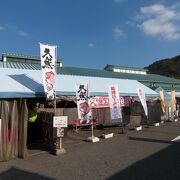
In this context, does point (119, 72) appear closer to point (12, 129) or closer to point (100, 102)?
point (100, 102)

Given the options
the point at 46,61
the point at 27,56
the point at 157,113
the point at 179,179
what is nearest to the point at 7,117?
the point at 46,61

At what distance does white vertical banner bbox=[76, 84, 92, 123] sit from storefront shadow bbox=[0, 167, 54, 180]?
6058mm

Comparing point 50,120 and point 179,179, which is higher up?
point 50,120

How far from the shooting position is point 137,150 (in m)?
11.6

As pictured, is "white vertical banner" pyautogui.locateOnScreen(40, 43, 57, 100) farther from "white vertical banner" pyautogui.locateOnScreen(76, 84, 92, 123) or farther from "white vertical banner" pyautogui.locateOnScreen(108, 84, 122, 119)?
"white vertical banner" pyautogui.locateOnScreen(108, 84, 122, 119)

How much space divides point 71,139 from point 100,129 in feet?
15.5

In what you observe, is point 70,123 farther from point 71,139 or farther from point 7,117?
point 7,117

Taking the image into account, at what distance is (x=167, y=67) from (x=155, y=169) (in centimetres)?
10624

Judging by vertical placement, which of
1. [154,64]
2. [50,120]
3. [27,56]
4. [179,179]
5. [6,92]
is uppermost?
[154,64]

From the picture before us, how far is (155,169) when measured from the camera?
8.56 metres

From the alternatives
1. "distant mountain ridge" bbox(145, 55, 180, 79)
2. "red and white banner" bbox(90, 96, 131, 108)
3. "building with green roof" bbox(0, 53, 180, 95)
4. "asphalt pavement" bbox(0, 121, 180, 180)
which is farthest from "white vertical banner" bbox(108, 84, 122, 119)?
"distant mountain ridge" bbox(145, 55, 180, 79)

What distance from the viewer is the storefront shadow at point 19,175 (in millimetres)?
7936

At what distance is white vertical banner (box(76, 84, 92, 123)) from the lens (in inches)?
570

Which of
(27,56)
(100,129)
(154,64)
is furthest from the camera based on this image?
(154,64)
